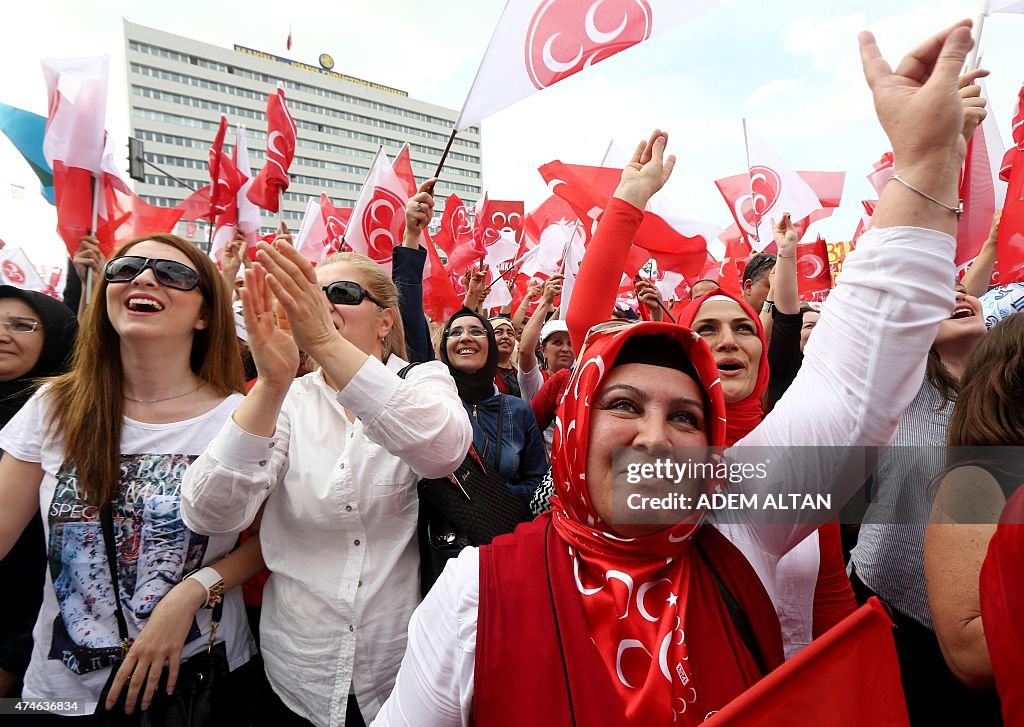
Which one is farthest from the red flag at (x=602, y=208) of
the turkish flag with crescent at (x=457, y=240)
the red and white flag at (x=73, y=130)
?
the red and white flag at (x=73, y=130)

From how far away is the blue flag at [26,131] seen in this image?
4176 mm

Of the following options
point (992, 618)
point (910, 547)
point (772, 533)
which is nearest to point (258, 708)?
point (772, 533)

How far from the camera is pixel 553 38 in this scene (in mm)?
2645

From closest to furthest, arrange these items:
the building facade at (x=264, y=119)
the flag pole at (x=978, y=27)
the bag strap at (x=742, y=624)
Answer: the bag strap at (x=742, y=624) → the flag pole at (x=978, y=27) → the building facade at (x=264, y=119)

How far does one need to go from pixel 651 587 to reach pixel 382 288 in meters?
1.41

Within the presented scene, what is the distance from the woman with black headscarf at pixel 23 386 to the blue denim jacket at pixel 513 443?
5.96ft

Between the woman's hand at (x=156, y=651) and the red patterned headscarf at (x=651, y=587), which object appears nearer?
the red patterned headscarf at (x=651, y=587)

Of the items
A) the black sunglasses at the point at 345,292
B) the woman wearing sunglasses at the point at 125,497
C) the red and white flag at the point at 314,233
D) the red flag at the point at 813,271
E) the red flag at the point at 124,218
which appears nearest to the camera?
the woman wearing sunglasses at the point at 125,497

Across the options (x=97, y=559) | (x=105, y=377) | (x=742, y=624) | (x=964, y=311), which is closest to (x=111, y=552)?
(x=97, y=559)

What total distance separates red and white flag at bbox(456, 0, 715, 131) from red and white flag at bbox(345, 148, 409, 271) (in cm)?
245

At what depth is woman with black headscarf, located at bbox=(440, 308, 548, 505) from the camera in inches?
119

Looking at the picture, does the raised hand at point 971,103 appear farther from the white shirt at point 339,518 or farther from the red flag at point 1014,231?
the red flag at point 1014,231

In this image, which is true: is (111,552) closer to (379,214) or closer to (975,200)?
(379,214)

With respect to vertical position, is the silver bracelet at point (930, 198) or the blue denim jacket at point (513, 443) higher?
the silver bracelet at point (930, 198)
